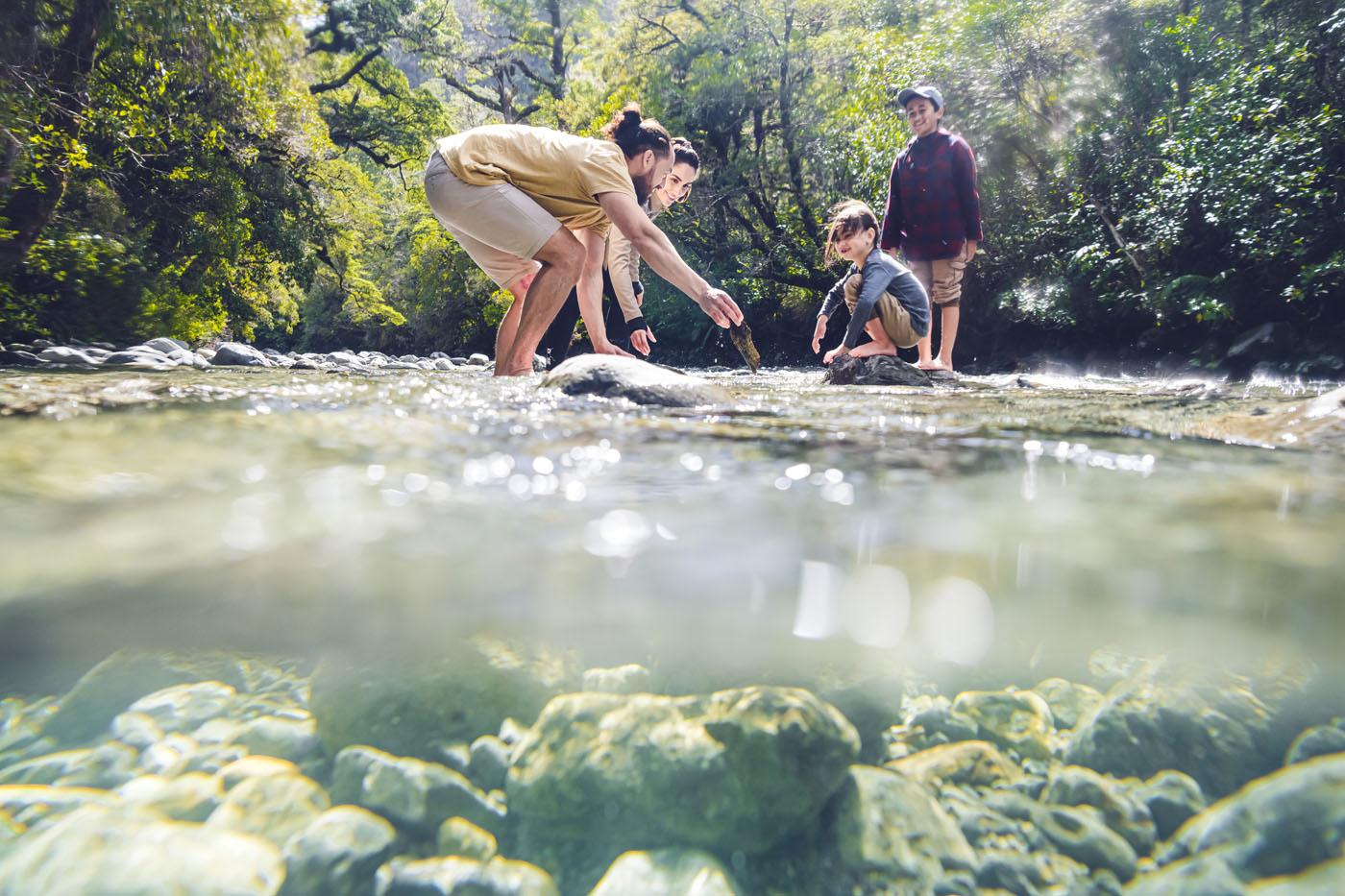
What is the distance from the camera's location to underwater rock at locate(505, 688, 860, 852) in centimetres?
88

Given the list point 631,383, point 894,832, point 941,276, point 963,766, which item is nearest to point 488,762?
point 894,832

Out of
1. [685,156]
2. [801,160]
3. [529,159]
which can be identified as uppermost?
[801,160]

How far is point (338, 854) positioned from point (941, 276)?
701 centimetres

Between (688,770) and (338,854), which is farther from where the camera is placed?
(688,770)

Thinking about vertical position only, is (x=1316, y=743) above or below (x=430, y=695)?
above

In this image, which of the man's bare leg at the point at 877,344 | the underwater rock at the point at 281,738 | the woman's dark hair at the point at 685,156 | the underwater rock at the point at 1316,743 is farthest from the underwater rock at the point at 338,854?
the man's bare leg at the point at 877,344

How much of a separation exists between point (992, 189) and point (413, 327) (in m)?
16.8

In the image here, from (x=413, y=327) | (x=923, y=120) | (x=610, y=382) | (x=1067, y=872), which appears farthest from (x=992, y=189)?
(x=413, y=327)

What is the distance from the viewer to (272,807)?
861 mm

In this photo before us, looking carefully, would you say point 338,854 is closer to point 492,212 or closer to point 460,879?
point 460,879

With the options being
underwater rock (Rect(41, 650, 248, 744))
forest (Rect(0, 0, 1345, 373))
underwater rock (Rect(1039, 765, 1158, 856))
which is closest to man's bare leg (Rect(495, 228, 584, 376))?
underwater rock (Rect(41, 650, 248, 744))

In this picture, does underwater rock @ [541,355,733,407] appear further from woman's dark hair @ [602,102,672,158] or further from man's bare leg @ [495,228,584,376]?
woman's dark hair @ [602,102,672,158]

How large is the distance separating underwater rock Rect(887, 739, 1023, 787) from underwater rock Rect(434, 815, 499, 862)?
571 mm

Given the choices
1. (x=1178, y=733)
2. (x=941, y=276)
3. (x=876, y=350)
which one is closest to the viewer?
(x=1178, y=733)
